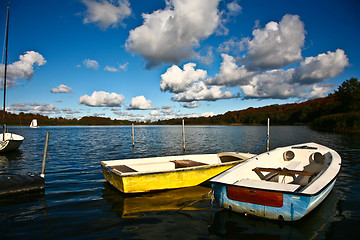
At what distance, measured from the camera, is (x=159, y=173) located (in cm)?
769

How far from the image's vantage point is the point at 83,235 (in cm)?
486

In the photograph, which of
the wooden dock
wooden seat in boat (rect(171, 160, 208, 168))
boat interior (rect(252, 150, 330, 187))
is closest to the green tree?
boat interior (rect(252, 150, 330, 187))

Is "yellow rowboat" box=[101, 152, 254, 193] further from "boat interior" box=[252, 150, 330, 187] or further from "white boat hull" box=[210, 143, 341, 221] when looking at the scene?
"white boat hull" box=[210, 143, 341, 221]

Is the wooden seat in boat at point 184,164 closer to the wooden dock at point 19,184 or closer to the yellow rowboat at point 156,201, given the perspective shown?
the yellow rowboat at point 156,201

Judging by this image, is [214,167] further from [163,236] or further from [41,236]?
[41,236]

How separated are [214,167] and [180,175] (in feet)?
5.47

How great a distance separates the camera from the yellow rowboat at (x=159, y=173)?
732 cm

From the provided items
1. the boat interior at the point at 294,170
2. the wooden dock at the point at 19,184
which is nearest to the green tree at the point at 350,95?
the boat interior at the point at 294,170

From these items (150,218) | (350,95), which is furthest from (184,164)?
(350,95)

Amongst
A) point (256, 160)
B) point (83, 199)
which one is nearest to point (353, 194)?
point (256, 160)

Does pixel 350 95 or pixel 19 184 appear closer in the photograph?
pixel 19 184

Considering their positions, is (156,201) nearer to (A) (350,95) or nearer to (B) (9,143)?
(B) (9,143)

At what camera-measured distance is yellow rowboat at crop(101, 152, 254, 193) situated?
7316 millimetres

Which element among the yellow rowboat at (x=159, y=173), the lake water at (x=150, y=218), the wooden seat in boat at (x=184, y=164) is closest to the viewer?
the lake water at (x=150, y=218)
